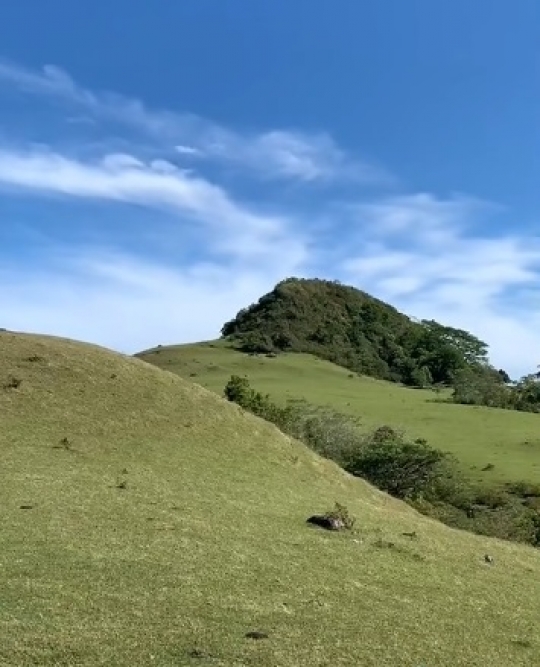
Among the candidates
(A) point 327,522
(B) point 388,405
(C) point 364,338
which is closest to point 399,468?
(A) point 327,522

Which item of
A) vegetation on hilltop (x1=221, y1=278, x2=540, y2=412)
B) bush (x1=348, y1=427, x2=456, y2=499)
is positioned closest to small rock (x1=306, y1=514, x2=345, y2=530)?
bush (x1=348, y1=427, x2=456, y2=499)

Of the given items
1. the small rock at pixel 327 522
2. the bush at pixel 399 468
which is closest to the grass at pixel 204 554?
the small rock at pixel 327 522

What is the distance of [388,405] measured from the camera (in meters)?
79.4

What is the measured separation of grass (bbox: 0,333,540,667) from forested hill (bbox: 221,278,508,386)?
89.7 m

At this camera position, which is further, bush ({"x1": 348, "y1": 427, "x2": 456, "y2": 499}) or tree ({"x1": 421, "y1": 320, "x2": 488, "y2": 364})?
tree ({"x1": 421, "y1": 320, "x2": 488, "y2": 364})

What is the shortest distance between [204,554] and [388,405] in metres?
64.3

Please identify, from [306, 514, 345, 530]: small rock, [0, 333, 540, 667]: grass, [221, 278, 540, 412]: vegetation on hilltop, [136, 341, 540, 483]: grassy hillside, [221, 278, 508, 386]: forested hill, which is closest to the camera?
[0, 333, 540, 667]: grass

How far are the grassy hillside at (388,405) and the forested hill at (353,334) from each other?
478 inches

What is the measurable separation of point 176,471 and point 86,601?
12.1 meters

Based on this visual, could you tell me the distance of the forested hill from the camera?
126312mm

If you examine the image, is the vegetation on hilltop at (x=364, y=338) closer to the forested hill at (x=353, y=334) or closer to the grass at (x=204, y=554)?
the forested hill at (x=353, y=334)

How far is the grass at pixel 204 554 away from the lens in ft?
37.6

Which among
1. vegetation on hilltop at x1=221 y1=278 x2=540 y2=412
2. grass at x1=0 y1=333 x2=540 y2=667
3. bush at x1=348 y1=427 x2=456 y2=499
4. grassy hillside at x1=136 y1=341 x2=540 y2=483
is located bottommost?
grass at x1=0 y1=333 x2=540 y2=667

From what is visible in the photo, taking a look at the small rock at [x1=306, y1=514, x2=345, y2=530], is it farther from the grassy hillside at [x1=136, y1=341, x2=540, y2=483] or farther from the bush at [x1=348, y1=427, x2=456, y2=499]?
the grassy hillside at [x1=136, y1=341, x2=540, y2=483]
